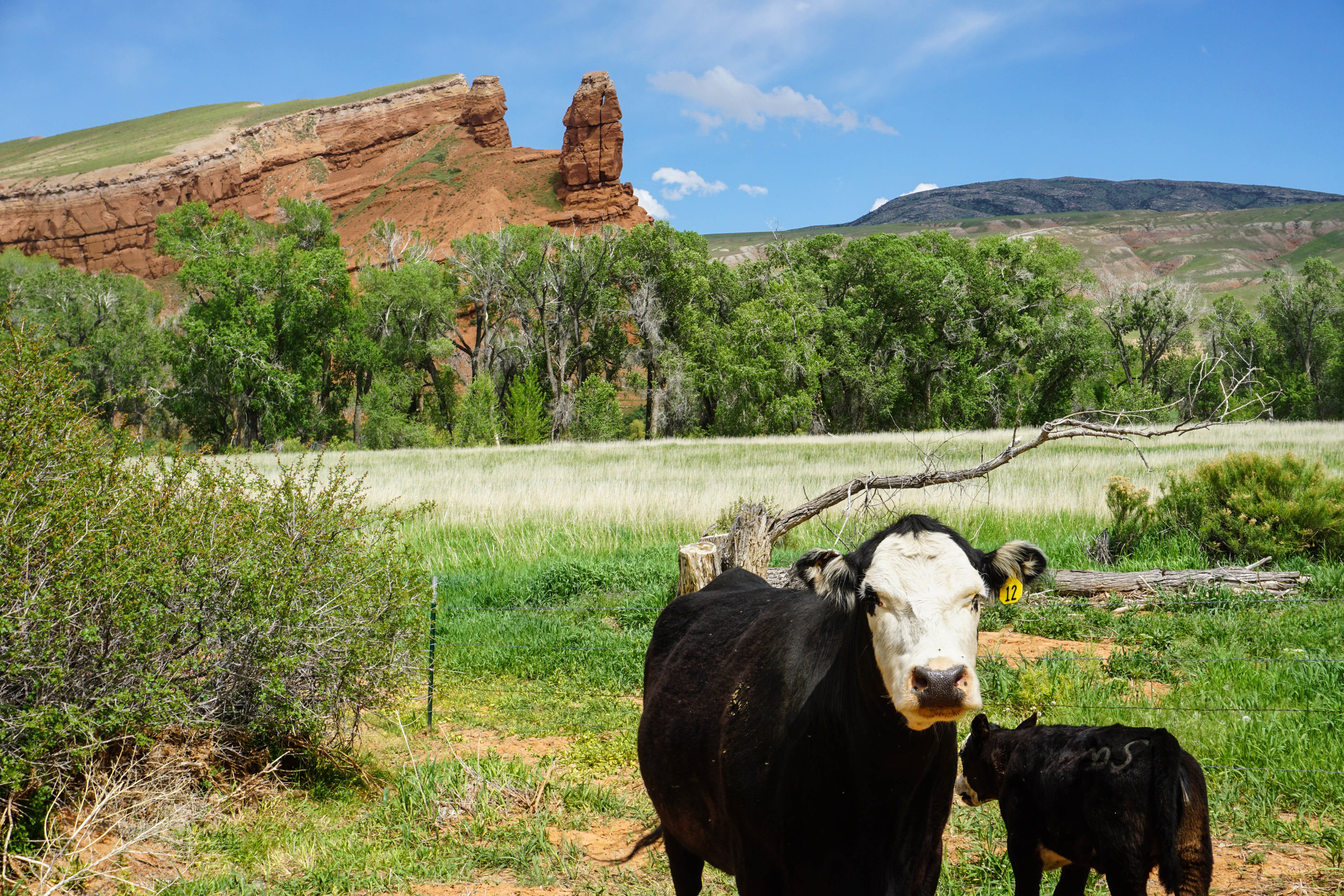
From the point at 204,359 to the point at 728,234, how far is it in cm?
16476

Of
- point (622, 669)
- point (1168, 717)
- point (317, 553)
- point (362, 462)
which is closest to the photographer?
point (1168, 717)

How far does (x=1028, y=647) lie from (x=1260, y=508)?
480cm

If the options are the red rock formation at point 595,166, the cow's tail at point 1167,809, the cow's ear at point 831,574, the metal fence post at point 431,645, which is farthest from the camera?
the red rock formation at point 595,166

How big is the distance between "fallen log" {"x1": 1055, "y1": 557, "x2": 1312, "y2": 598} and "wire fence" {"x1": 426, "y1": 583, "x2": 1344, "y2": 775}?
156mm

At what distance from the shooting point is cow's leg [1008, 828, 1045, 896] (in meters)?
3.68

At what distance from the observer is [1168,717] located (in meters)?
5.49

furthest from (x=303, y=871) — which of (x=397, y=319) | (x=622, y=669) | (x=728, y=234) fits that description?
(x=728, y=234)

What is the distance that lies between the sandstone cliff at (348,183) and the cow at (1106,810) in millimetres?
97128

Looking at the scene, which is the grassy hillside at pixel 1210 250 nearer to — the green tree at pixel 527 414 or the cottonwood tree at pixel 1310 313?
the cottonwood tree at pixel 1310 313

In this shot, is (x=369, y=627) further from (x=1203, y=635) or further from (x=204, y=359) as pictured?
(x=204, y=359)

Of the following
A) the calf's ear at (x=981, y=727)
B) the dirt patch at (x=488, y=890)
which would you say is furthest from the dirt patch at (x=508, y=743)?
the calf's ear at (x=981, y=727)

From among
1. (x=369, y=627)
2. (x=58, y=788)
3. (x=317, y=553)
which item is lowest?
(x=58, y=788)

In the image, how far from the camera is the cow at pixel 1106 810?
3.23 meters

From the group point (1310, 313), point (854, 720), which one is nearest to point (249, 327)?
point (854, 720)
